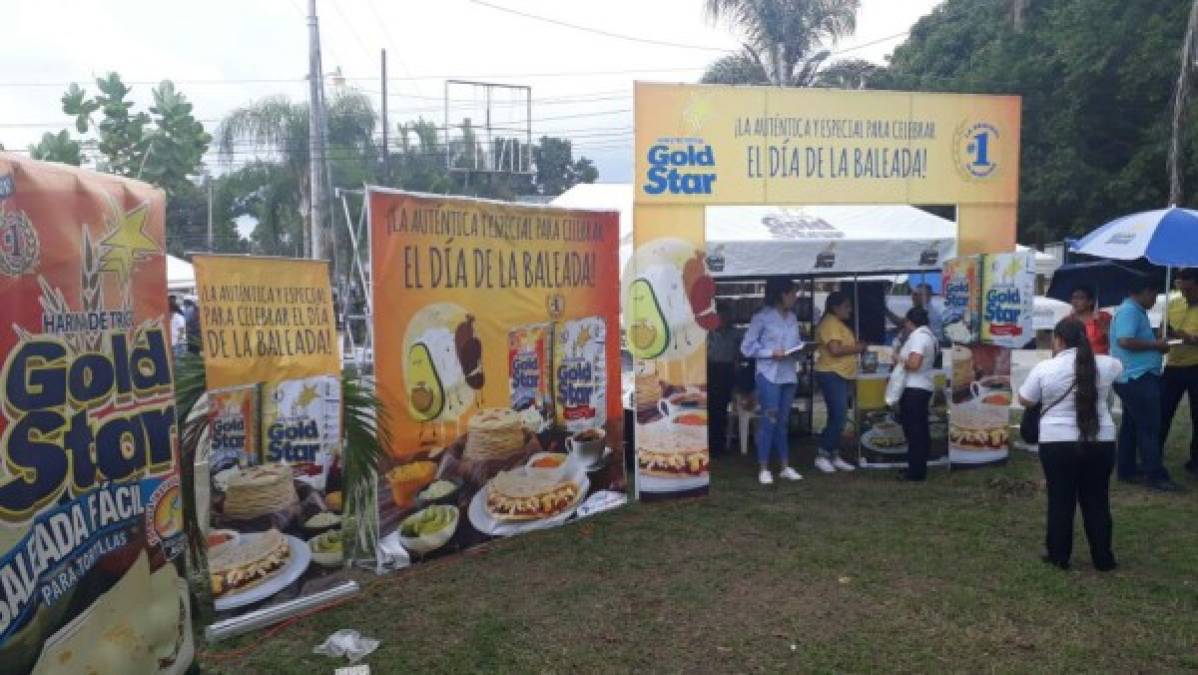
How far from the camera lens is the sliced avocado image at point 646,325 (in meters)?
7.29

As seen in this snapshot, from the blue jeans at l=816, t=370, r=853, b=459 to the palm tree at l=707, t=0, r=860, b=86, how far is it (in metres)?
15.5

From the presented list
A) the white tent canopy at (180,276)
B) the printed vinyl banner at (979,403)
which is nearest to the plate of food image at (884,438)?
the printed vinyl banner at (979,403)

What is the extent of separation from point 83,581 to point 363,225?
9.98ft

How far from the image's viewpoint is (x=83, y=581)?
3.08 meters

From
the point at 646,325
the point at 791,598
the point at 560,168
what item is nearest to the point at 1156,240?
the point at 646,325

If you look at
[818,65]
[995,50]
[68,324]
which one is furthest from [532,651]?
[995,50]

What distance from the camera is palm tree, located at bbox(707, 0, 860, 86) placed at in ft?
72.8

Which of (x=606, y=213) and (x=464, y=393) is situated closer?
(x=464, y=393)

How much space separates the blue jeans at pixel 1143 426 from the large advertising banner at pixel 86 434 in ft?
22.9

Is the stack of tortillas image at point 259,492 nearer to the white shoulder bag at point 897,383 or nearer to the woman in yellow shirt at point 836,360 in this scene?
the woman in yellow shirt at point 836,360

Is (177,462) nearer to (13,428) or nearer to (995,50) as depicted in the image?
(13,428)

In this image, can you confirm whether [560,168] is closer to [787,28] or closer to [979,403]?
[787,28]

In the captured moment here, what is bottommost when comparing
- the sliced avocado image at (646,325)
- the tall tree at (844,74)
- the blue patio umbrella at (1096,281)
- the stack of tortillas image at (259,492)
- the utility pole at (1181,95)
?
the stack of tortillas image at (259,492)

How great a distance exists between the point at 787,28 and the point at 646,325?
55.9 feet
